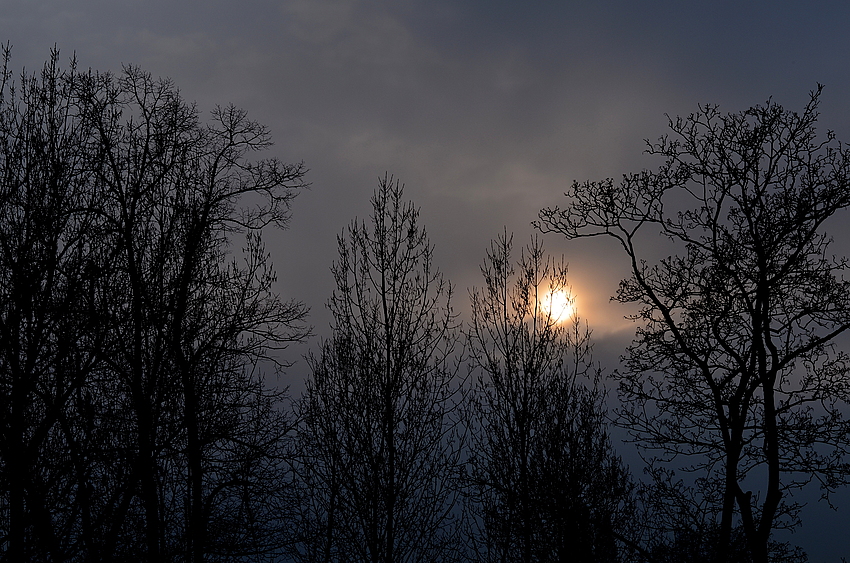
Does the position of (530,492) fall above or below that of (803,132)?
below

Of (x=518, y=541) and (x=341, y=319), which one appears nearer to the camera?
(x=341, y=319)

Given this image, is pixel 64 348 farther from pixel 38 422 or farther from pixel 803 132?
pixel 803 132

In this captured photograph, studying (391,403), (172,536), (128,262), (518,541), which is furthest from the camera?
(518,541)

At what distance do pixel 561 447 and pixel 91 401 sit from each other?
10.00 meters

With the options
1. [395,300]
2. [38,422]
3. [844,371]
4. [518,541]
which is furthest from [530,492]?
[38,422]

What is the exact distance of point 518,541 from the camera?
47.7 feet

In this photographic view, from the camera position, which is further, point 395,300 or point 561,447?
point 561,447

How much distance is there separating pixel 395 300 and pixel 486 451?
5314 millimetres

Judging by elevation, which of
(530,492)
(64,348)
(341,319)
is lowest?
(530,492)

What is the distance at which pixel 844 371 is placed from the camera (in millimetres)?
10453

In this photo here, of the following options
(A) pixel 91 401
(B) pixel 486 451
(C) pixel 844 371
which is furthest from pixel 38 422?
(C) pixel 844 371

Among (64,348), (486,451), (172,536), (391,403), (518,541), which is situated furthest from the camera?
(486,451)

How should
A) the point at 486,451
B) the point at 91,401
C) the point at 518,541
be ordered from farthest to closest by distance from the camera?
the point at 486,451, the point at 518,541, the point at 91,401

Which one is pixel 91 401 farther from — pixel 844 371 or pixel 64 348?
pixel 844 371
